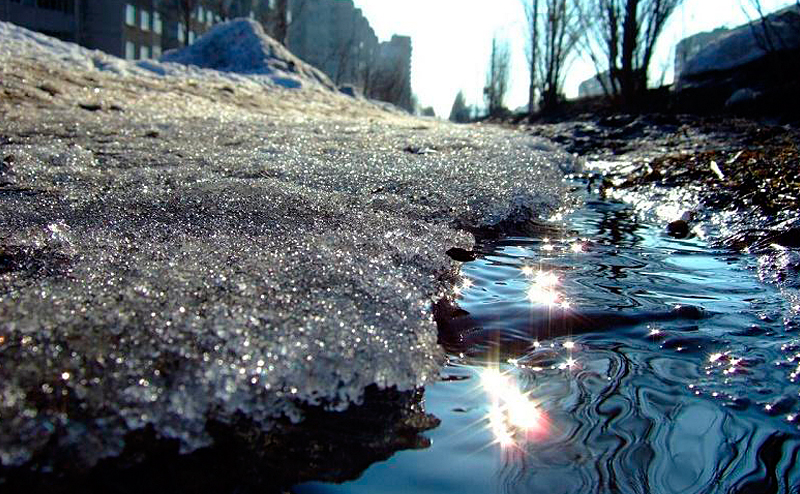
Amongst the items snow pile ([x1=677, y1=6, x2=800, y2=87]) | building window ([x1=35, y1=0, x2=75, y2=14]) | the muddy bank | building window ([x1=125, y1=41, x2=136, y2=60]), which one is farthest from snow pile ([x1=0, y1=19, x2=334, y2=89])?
building window ([x1=125, y1=41, x2=136, y2=60])

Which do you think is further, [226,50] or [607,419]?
[226,50]

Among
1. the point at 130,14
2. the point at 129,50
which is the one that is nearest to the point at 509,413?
the point at 129,50

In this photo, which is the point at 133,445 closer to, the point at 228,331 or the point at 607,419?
the point at 228,331

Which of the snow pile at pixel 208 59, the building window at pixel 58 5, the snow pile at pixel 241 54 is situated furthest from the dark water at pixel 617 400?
the building window at pixel 58 5

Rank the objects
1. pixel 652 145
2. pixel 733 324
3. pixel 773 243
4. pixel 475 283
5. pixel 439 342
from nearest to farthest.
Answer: pixel 439 342, pixel 733 324, pixel 475 283, pixel 773 243, pixel 652 145

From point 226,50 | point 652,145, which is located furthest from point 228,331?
point 226,50

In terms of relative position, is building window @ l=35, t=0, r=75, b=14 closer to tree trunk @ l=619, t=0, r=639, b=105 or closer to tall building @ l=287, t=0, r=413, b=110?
tall building @ l=287, t=0, r=413, b=110
